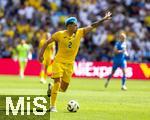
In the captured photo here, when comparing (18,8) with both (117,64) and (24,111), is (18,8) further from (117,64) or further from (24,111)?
(24,111)

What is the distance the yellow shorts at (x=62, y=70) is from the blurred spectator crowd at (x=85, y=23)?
2369cm

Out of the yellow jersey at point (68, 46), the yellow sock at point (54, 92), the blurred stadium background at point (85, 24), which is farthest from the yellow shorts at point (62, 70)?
the blurred stadium background at point (85, 24)

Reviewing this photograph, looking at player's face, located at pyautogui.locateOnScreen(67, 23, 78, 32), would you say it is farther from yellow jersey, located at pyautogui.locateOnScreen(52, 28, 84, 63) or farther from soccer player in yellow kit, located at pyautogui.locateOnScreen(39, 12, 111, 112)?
yellow jersey, located at pyautogui.locateOnScreen(52, 28, 84, 63)

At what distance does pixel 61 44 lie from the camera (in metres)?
17.8

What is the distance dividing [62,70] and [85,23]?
84.6 ft

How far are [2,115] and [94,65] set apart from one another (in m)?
25.0

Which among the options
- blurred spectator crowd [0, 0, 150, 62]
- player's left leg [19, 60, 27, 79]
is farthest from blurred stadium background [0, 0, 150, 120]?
player's left leg [19, 60, 27, 79]

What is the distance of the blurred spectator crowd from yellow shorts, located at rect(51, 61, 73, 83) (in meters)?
23.7

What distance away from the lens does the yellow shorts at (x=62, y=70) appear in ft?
57.5

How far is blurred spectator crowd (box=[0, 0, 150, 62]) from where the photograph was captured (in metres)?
41.9

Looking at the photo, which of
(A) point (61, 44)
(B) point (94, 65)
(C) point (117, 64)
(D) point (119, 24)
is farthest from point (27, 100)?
(D) point (119, 24)

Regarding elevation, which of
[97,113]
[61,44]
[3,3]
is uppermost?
[3,3]

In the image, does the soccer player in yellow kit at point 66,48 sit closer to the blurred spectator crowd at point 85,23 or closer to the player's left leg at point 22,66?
the player's left leg at point 22,66

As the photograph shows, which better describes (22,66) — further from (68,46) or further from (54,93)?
(54,93)
